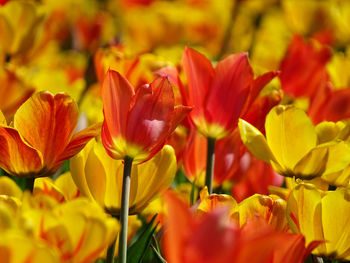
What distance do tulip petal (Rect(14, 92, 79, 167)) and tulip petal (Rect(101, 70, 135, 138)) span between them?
Answer: 40 mm

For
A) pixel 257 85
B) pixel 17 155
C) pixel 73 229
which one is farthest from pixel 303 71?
pixel 73 229

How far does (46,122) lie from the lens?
70cm

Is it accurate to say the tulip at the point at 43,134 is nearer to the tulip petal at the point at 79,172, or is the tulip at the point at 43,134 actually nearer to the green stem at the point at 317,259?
the tulip petal at the point at 79,172

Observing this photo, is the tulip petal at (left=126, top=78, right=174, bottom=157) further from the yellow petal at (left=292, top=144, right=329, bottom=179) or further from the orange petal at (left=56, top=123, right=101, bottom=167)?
the yellow petal at (left=292, top=144, right=329, bottom=179)

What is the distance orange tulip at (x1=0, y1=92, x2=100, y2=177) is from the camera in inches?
27.4

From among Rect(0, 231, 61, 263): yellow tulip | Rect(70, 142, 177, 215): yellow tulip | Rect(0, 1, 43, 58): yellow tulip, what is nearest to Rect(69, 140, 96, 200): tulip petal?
Rect(70, 142, 177, 215): yellow tulip

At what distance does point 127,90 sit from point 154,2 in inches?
92.1

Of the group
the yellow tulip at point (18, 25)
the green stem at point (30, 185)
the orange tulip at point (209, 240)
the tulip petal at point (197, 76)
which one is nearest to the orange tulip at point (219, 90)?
the tulip petal at point (197, 76)

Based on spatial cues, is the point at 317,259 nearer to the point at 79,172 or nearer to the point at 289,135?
the point at 289,135

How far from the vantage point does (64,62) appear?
85.4 inches

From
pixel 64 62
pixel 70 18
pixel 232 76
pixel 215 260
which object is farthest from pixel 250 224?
pixel 70 18

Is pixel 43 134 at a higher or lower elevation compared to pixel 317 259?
higher

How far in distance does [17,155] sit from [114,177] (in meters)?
0.11

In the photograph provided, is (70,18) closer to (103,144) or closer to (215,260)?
(103,144)
